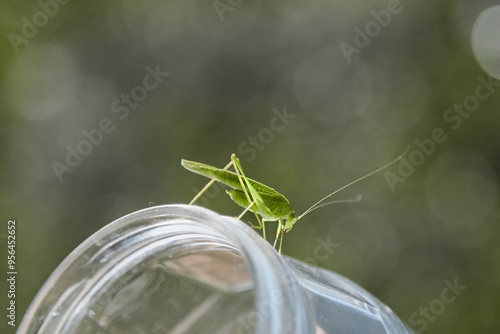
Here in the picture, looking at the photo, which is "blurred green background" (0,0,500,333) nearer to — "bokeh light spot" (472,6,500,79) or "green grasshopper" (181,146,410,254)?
"bokeh light spot" (472,6,500,79)

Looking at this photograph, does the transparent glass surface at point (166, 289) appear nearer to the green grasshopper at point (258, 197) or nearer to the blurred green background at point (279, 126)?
the green grasshopper at point (258, 197)

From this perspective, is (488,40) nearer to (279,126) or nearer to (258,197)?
(279,126)

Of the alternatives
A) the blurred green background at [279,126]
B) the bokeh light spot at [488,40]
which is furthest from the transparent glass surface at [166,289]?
the bokeh light spot at [488,40]

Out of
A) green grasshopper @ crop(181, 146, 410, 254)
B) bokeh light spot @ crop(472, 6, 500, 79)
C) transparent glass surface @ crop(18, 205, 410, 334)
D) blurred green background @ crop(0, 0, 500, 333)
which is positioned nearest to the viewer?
transparent glass surface @ crop(18, 205, 410, 334)

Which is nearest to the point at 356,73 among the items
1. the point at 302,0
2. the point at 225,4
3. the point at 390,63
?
the point at 390,63

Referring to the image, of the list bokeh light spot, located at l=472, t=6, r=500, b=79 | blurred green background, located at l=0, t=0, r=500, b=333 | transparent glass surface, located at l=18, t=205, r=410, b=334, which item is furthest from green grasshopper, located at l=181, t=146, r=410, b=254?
bokeh light spot, located at l=472, t=6, r=500, b=79

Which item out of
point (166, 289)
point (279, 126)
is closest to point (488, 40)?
point (279, 126)

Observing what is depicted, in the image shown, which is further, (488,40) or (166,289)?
(488,40)
